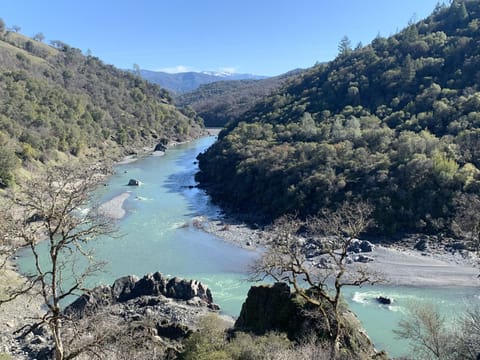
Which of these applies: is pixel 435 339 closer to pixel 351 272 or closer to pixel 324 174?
pixel 351 272

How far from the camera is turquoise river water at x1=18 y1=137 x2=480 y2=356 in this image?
87.4 feet

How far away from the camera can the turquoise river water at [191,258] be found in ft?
87.4

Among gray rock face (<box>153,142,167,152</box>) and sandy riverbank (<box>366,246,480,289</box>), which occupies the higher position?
gray rock face (<box>153,142,167,152</box>)

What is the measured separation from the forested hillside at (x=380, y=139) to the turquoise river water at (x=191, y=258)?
750 cm

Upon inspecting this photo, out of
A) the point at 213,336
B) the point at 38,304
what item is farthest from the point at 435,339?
the point at 38,304

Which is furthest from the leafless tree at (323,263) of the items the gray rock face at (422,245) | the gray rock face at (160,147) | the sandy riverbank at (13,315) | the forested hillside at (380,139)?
the gray rock face at (160,147)

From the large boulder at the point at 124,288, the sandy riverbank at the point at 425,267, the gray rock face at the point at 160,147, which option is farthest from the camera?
the gray rock face at the point at 160,147

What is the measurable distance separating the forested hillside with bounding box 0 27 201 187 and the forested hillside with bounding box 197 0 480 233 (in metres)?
24.0

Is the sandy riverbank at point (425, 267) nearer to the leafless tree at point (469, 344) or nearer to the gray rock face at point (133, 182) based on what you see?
the leafless tree at point (469, 344)

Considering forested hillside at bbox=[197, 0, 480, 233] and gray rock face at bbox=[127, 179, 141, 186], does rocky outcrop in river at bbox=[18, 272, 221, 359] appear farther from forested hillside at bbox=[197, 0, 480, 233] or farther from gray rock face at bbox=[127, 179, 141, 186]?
gray rock face at bbox=[127, 179, 141, 186]

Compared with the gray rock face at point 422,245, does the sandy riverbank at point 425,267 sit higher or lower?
lower

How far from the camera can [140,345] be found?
17766 mm

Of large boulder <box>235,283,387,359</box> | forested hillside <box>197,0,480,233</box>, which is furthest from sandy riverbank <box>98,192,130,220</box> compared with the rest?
large boulder <box>235,283,387,359</box>

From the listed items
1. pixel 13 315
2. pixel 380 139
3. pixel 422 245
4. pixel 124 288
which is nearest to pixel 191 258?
pixel 124 288
